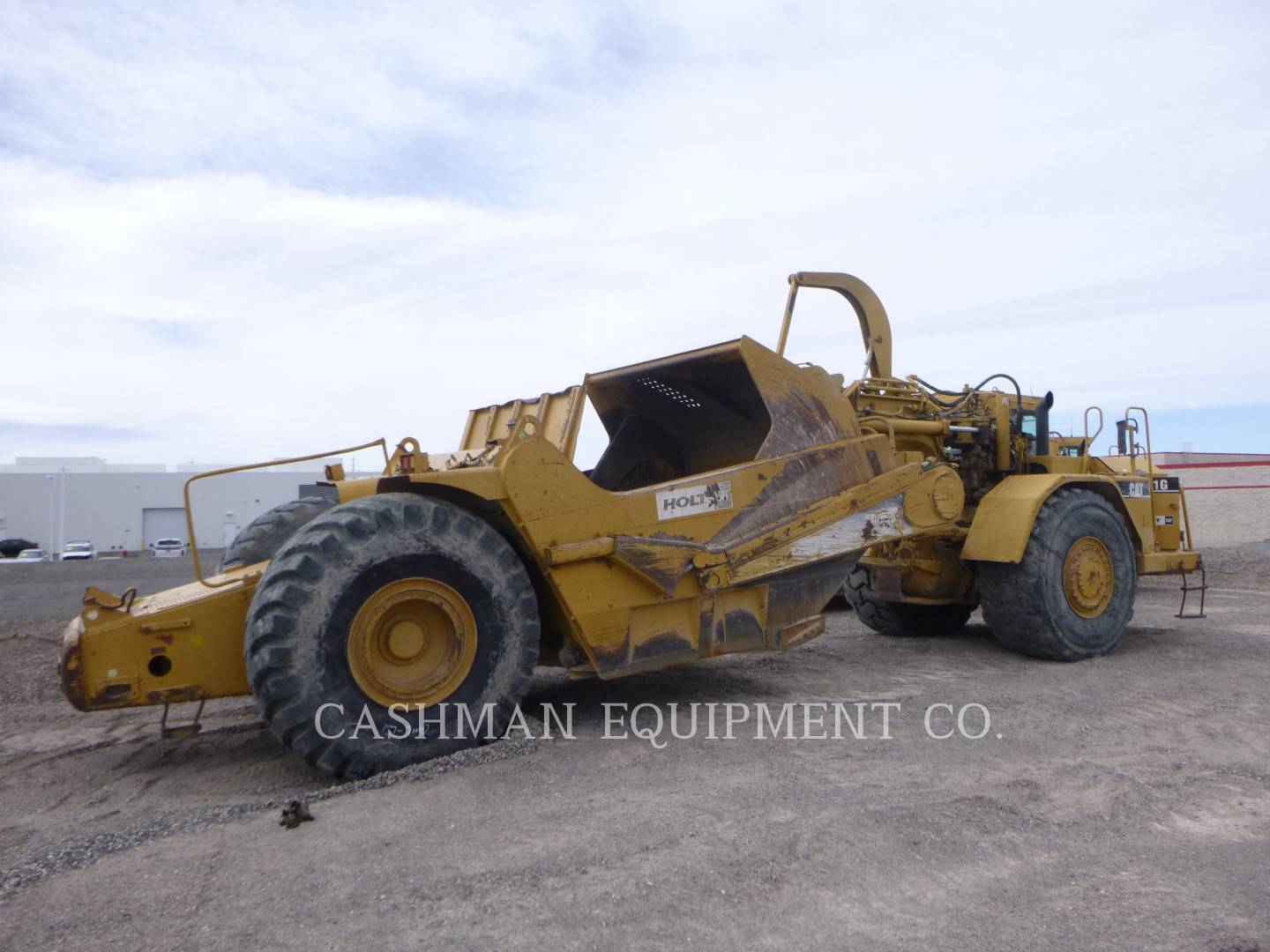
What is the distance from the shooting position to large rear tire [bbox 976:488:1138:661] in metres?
7.78

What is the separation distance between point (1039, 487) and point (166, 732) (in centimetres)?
645

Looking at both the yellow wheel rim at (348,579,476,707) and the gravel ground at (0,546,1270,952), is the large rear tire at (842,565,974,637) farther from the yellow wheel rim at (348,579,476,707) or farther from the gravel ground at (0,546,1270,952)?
the yellow wheel rim at (348,579,476,707)

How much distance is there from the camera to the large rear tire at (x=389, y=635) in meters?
4.70

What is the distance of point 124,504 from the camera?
45750 mm

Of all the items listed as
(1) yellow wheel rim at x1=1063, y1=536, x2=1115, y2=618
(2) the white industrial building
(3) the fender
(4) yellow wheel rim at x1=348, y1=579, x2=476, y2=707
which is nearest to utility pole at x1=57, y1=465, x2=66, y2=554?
(2) the white industrial building

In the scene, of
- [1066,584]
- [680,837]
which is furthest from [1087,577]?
[680,837]

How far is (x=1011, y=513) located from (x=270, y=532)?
5507 millimetres

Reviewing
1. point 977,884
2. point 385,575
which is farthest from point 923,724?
point 385,575

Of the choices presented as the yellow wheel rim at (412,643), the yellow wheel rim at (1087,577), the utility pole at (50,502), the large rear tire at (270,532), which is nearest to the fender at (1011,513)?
the yellow wheel rim at (1087,577)

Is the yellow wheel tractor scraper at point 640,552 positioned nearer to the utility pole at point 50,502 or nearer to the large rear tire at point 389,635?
the large rear tire at point 389,635

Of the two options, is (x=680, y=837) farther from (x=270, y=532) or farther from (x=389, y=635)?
(x=270, y=532)

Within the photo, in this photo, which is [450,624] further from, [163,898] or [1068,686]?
[1068,686]

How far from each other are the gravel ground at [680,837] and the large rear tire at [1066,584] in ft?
4.18

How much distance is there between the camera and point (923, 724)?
5.67 metres
